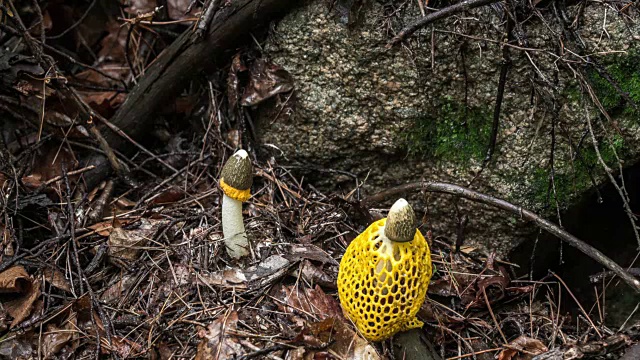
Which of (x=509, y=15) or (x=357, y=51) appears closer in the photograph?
(x=509, y=15)

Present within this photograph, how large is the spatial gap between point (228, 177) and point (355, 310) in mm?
948

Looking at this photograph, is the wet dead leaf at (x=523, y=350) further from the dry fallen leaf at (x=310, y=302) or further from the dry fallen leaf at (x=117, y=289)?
the dry fallen leaf at (x=117, y=289)

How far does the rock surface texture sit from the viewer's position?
333 centimetres

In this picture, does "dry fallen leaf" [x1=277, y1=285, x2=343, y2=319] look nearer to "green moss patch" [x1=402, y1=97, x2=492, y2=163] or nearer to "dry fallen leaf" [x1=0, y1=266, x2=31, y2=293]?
"green moss patch" [x1=402, y1=97, x2=492, y2=163]

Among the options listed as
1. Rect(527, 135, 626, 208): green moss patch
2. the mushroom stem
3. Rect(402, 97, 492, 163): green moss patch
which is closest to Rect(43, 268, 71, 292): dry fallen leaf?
the mushroom stem

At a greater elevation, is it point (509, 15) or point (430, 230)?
point (509, 15)

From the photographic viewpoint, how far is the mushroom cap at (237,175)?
3018mm

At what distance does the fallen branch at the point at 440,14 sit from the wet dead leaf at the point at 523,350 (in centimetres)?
184

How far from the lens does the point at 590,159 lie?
351cm

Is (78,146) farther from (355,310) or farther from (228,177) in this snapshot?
(355,310)

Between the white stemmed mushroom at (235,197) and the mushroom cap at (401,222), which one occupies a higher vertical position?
the white stemmed mushroom at (235,197)

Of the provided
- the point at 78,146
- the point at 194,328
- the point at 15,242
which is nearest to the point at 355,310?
the point at 194,328

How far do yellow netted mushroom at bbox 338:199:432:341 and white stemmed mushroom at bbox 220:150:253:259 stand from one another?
2.20ft

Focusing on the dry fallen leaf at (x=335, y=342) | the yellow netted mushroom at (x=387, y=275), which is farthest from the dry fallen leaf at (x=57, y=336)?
the yellow netted mushroom at (x=387, y=275)
